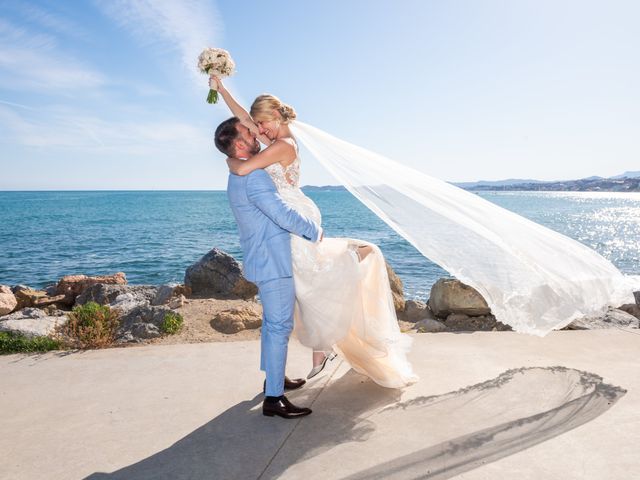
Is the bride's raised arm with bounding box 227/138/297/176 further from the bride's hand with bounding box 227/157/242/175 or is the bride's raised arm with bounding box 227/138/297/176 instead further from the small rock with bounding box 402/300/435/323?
the small rock with bounding box 402/300/435/323

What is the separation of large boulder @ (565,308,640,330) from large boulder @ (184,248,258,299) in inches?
225

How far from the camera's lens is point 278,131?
3920 millimetres

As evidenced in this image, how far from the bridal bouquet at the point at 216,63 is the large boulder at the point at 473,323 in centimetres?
455

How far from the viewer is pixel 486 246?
4.44m

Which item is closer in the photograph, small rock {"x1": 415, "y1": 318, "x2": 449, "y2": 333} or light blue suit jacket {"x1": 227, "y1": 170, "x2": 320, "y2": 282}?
light blue suit jacket {"x1": 227, "y1": 170, "x2": 320, "y2": 282}

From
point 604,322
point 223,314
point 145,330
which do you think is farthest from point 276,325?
point 604,322

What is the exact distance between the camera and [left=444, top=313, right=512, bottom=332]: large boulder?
683 centimetres

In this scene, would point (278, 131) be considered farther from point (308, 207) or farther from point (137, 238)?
point (137, 238)

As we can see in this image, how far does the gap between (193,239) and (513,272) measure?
3845cm

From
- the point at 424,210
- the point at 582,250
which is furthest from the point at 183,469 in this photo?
the point at 582,250

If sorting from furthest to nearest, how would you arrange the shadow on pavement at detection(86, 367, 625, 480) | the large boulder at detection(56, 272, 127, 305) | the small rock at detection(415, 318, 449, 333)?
the large boulder at detection(56, 272, 127, 305), the small rock at detection(415, 318, 449, 333), the shadow on pavement at detection(86, 367, 625, 480)

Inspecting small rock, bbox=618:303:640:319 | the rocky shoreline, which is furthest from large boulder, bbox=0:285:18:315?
small rock, bbox=618:303:640:319

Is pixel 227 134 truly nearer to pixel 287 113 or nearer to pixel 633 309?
pixel 287 113

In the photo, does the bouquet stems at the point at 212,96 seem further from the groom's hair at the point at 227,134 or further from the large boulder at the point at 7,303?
the large boulder at the point at 7,303
